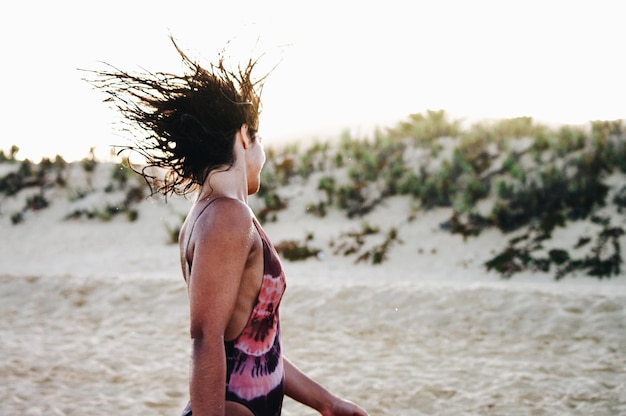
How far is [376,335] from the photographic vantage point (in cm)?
767

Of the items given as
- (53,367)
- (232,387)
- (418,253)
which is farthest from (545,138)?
(232,387)

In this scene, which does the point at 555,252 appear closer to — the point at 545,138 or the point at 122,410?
the point at 545,138

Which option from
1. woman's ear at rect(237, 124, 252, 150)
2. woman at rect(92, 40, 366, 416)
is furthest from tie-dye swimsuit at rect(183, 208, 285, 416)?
woman's ear at rect(237, 124, 252, 150)

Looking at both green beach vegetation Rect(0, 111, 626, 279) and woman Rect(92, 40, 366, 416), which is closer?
woman Rect(92, 40, 366, 416)

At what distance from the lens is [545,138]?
1474cm

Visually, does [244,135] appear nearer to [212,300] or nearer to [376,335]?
[212,300]

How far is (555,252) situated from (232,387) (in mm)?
9817

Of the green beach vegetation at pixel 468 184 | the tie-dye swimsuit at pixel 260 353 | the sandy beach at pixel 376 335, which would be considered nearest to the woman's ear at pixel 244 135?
the tie-dye swimsuit at pixel 260 353

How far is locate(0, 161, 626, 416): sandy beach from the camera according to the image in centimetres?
535

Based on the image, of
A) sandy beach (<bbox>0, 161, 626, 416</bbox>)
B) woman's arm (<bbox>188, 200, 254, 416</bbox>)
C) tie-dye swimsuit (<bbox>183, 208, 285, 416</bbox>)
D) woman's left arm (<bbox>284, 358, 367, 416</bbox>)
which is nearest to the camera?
woman's arm (<bbox>188, 200, 254, 416</bbox>)

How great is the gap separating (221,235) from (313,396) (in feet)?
2.51

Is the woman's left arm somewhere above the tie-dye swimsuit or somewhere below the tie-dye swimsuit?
below

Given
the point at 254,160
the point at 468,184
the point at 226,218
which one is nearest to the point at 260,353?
the point at 226,218

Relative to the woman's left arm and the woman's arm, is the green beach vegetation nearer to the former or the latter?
the woman's left arm
